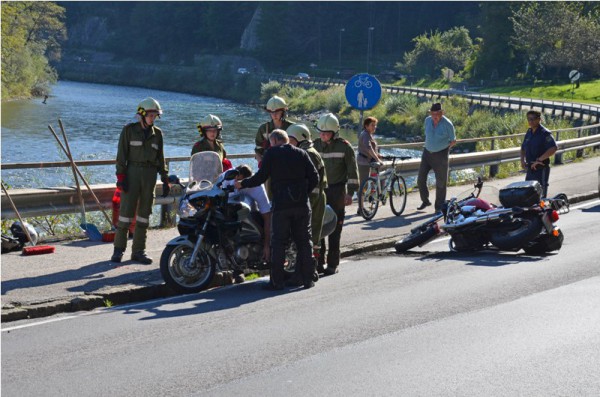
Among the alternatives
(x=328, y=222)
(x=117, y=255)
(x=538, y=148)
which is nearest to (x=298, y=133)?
(x=328, y=222)

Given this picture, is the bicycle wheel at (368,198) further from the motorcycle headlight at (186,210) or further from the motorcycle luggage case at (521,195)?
the motorcycle headlight at (186,210)

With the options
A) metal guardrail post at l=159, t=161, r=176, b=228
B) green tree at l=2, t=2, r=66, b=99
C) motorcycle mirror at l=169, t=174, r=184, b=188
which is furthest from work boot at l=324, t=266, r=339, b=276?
green tree at l=2, t=2, r=66, b=99

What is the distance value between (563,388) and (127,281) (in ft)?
16.7

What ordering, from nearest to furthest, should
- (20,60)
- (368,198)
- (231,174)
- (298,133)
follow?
(231,174)
(298,133)
(368,198)
(20,60)

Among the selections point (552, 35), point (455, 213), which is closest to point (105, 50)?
point (552, 35)

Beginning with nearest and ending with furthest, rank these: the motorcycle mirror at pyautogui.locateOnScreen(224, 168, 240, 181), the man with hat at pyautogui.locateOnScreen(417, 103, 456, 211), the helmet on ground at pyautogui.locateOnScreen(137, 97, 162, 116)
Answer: the motorcycle mirror at pyautogui.locateOnScreen(224, 168, 240, 181) → the helmet on ground at pyautogui.locateOnScreen(137, 97, 162, 116) → the man with hat at pyautogui.locateOnScreen(417, 103, 456, 211)

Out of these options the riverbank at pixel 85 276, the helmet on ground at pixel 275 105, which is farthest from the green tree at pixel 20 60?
the helmet on ground at pixel 275 105

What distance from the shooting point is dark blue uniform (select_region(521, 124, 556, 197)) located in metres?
16.6

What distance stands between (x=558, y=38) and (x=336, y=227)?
86752 millimetres

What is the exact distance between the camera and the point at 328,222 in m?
11.8

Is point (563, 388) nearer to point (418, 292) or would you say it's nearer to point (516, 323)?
point (516, 323)

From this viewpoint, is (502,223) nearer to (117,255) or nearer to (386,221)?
(386,221)

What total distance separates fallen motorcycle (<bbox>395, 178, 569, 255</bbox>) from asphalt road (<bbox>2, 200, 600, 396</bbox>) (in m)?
1.23

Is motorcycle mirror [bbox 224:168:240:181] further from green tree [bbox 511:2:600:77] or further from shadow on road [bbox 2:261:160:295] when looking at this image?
green tree [bbox 511:2:600:77]
